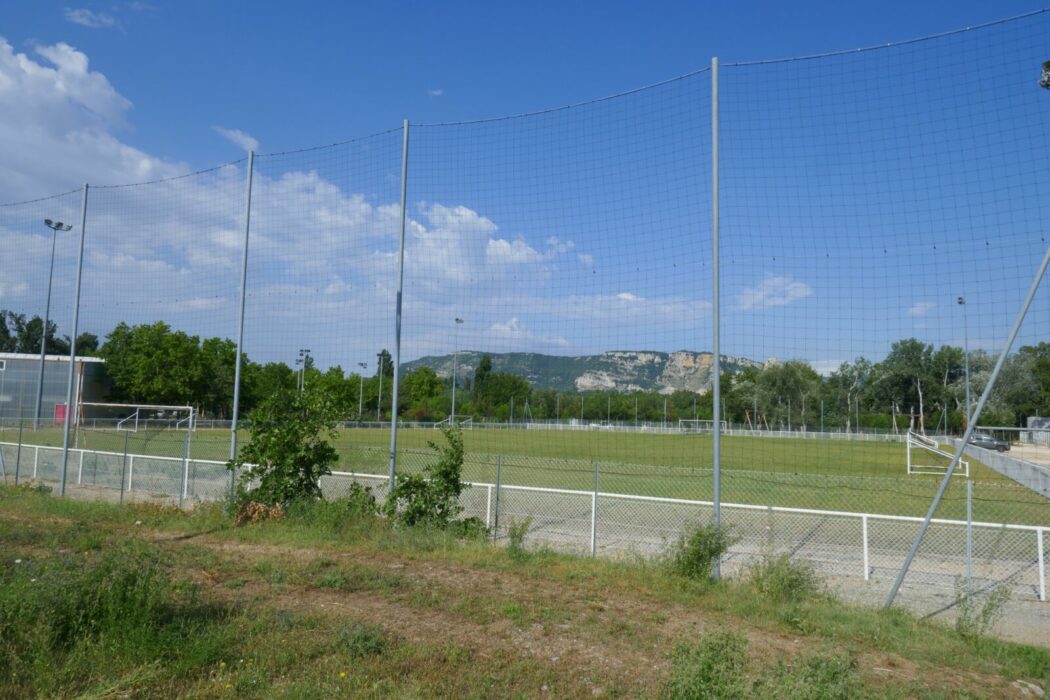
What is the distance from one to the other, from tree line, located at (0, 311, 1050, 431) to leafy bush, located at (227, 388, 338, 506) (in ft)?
0.76

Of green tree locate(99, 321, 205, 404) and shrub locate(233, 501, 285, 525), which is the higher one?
green tree locate(99, 321, 205, 404)

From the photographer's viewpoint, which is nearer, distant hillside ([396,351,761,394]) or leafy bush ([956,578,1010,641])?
leafy bush ([956,578,1010,641])

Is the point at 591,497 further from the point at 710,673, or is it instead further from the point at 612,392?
the point at 710,673

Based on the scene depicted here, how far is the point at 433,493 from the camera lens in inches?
390

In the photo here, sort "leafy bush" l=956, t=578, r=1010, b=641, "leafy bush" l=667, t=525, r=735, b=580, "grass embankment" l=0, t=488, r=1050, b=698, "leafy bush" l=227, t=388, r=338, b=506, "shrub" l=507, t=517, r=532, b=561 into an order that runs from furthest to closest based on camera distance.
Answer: "leafy bush" l=227, t=388, r=338, b=506 < "shrub" l=507, t=517, r=532, b=561 < "leafy bush" l=667, t=525, r=735, b=580 < "leafy bush" l=956, t=578, r=1010, b=641 < "grass embankment" l=0, t=488, r=1050, b=698

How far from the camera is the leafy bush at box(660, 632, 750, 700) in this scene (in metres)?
3.86

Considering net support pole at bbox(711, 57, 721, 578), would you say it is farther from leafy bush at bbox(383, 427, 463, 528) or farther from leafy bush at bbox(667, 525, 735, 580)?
leafy bush at bbox(383, 427, 463, 528)

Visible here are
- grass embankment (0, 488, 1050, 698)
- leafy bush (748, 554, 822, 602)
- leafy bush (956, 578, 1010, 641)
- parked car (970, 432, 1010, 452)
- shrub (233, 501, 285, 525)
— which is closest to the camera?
grass embankment (0, 488, 1050, 698)

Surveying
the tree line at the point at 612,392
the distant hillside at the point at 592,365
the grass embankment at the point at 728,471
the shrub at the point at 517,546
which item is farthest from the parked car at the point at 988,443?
the shrub at the point at 517,546

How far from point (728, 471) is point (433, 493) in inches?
387

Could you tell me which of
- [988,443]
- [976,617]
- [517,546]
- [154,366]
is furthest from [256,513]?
[154,366]

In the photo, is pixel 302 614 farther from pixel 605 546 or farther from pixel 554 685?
pixel 605 546

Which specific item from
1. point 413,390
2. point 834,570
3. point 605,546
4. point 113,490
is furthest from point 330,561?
point 413,390

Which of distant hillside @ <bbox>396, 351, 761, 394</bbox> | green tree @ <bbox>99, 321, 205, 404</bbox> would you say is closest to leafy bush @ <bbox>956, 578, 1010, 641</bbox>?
distant hillside @ <bbox>396, 351, 761, 394</bbox>
